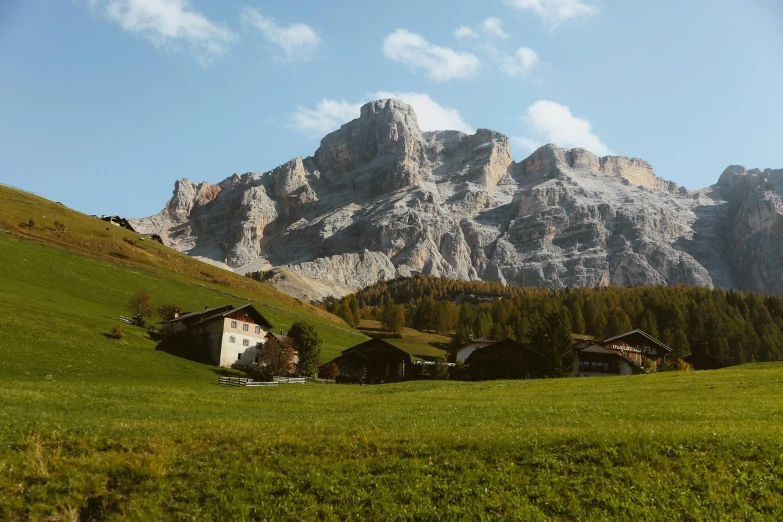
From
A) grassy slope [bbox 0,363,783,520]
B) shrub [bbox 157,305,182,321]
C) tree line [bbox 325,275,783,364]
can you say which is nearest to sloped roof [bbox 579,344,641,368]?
tree line [bbox 325,275,783,364]

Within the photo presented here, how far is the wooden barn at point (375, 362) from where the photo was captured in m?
94.3

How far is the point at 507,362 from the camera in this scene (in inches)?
3452

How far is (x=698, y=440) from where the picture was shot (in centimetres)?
1891

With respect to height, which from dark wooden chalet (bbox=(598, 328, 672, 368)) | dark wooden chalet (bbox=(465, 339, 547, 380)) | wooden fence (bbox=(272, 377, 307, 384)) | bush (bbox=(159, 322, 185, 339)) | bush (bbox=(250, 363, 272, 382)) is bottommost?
wooden fence (bbox=(272, 377, 307, 384))

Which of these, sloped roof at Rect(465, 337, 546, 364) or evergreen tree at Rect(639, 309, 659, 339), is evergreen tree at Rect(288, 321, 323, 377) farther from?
evergreen tree at Rect(639, 309, 659, 339)

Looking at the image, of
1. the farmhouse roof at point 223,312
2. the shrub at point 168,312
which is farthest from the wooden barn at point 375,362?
the shrub at point 168,312

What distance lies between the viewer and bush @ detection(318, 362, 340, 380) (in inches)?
3351

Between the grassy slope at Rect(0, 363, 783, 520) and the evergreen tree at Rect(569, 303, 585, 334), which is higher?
the evergreen tree at Rect(569, 303, 585, 334)

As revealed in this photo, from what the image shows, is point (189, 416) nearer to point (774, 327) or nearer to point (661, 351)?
point (661, 351)

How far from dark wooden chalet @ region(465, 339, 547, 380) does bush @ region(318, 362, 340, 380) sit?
848 inches

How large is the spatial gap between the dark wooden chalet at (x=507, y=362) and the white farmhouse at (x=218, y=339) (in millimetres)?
35008

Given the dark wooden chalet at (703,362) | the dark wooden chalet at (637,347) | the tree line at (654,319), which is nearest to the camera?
the dark wooden chalet at (637,347)

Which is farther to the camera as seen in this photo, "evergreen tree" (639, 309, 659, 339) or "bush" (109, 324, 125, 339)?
"evergreen tree" (639, 309, 659, 339)

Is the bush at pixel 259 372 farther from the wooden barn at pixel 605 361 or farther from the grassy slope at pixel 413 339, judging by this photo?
the grassy slope at pixel 413 339
